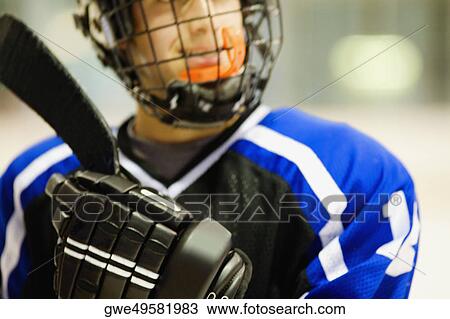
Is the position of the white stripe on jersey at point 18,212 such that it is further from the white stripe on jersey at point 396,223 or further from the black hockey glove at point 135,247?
the white stripe on jersey at point 396,223

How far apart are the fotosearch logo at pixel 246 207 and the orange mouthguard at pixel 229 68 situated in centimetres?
14

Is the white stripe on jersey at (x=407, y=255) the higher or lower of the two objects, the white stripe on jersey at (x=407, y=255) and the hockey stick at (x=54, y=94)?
the lower

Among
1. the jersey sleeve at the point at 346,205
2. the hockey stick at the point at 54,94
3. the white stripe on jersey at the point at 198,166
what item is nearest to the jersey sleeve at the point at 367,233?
the jersey sleeve at the point at 346,205

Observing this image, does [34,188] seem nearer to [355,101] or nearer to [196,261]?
[196,261]

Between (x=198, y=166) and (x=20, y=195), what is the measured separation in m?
0.21

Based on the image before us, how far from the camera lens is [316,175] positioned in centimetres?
82

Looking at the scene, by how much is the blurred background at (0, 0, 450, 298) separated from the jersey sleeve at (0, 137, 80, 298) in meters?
0.02

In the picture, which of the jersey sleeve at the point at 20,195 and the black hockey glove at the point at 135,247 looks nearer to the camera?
the black hockey glove at the point at 135,247

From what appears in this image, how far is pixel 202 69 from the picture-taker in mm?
795

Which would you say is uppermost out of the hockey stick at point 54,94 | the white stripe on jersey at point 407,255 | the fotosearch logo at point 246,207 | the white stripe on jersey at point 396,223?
the hockey stick at point 54,94

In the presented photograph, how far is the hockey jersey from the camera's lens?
798mm

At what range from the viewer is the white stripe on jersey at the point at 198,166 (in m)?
0.85
